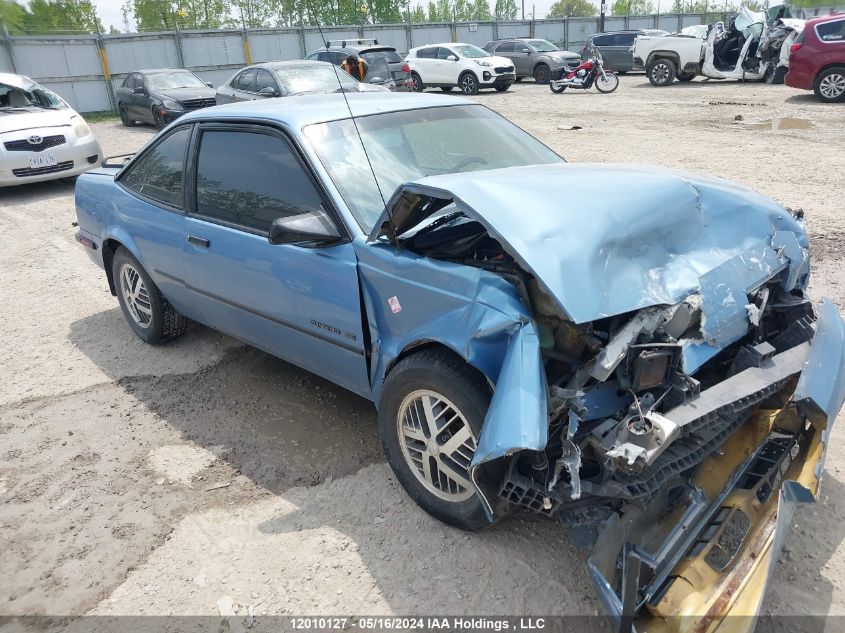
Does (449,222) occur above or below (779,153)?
above

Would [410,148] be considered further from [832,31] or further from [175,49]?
[175,49]

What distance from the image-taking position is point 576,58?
24875 millimetres

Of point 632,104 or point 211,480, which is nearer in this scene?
point 211,480

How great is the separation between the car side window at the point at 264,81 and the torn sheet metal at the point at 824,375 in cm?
1183

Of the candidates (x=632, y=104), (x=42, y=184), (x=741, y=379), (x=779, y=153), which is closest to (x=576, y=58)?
(x=632, y=104)

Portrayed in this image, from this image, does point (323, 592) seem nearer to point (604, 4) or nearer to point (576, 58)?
point (576, 58)

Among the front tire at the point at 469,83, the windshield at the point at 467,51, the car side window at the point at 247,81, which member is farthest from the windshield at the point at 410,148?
the windshield at the point at 467,51

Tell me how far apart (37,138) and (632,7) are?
56.7 meters

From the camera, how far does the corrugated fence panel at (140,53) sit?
80.9 ft

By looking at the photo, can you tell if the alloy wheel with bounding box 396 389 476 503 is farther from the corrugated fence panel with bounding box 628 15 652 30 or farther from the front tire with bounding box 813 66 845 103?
the corrugated fence panel with bounding box 628 15 652 30

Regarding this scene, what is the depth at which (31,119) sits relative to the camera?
9.80 meters

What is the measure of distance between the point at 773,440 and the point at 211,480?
2571 millimetres

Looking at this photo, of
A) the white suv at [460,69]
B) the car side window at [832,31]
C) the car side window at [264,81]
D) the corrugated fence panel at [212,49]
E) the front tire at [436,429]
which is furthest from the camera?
the corrugated fence panel at [212,49]

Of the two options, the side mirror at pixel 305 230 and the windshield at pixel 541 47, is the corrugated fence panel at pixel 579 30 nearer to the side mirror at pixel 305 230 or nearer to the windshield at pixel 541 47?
the windshield at pixel 541 47
